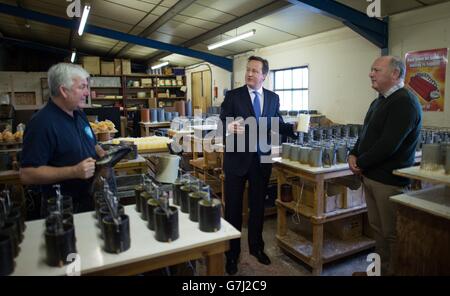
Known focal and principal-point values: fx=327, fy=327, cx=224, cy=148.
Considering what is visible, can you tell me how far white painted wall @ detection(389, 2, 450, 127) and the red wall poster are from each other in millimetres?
55

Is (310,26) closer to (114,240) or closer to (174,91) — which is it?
(114,240)

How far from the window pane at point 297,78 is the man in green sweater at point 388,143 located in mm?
3934

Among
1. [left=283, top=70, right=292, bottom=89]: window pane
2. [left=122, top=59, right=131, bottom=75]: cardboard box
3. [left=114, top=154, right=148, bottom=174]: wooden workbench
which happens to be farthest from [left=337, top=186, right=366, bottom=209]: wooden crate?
[left=122, top=59, right=131, bottom=75]: cardboard box

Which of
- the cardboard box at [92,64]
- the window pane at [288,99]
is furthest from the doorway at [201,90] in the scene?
the window pane at [288,99]

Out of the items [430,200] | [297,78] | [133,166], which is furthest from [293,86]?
[430,200]

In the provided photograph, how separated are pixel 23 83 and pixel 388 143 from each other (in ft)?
28.3

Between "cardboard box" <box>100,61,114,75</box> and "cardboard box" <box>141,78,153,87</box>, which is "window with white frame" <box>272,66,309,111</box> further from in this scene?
"cardboard box" <box>100,61,114,75</box>

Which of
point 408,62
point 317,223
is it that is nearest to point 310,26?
point 408,62

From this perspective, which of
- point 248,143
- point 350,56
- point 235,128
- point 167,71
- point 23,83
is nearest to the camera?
point 235,128

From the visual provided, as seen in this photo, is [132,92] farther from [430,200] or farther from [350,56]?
[430,200]

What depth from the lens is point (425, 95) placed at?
3.93 meters

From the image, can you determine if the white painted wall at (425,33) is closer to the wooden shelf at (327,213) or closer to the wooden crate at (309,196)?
the wooden shelf at (327,213)

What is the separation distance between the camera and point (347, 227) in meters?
2.95
